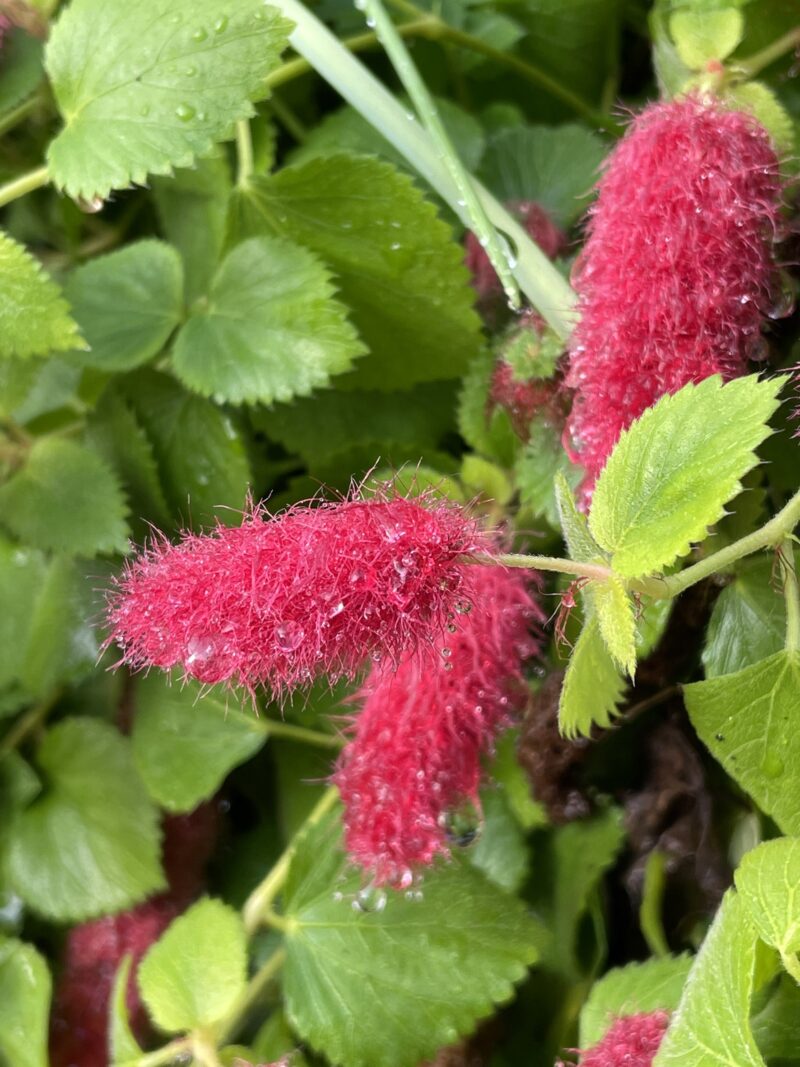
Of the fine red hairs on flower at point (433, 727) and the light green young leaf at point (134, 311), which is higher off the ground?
the light green young leaf at point (134, 311)

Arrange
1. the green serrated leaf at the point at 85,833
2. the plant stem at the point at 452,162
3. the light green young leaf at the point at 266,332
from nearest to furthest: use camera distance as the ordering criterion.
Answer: the plant stem at the point at 452,162 < the light green young leaf at the point at 266,332 < the green serrated leaf at the point at 85,833

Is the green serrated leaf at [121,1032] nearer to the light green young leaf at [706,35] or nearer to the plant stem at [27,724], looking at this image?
the plant stem at [27,724]

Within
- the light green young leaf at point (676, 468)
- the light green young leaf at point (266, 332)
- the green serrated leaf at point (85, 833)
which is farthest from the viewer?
the green serrated leaf at point (85, 833)

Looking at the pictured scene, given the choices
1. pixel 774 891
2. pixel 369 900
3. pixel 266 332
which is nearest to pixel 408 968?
pixel 369 900

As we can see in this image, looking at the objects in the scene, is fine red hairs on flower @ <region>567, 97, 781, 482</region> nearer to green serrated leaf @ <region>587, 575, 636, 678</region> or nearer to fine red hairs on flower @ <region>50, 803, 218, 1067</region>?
green serrated leaf @ <region>587, 575, 636, 678</region>

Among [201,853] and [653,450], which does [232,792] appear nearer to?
[201,853]

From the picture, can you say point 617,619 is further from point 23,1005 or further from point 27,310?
point 23,1005

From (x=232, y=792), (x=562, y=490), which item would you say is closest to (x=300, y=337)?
(x=562, y=490)

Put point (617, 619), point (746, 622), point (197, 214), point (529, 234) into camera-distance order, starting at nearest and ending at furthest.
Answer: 1. point (617, 619)
2. point (746, 622)
3. point (529, 234)
4. point (197, 214)

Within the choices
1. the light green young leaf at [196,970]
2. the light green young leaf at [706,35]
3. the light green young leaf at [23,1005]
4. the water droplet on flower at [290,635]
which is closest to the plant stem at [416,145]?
the light green young leaf at [706,35]
